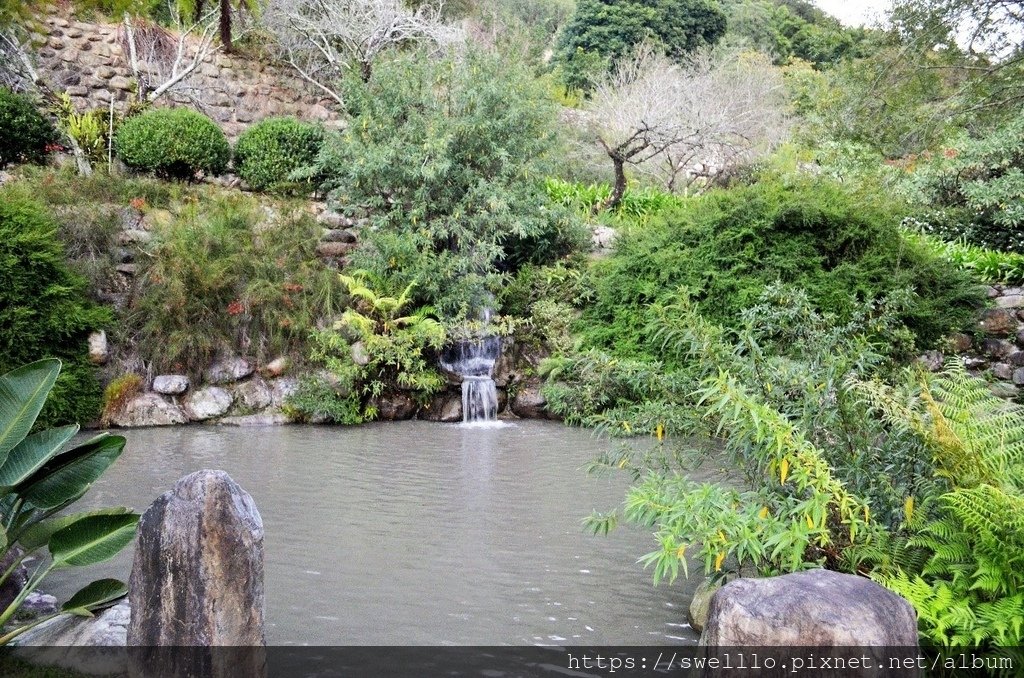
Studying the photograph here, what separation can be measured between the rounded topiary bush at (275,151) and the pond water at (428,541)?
21.1ft

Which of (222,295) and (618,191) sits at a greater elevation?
(618,191)

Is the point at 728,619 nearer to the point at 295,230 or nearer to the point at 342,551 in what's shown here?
the point at 342,551

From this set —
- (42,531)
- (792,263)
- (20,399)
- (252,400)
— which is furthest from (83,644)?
(792,263)

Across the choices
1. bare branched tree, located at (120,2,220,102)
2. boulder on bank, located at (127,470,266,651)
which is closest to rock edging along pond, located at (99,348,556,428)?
boulder on bank, located at (127,470,266,651)

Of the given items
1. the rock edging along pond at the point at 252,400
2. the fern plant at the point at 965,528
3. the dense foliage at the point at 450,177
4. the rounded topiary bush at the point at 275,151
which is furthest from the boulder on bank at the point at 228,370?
the fern plant at the point at 965,528

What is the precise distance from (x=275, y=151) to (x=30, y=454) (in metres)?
11.6

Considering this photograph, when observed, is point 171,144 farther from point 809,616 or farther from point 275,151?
point 809,616

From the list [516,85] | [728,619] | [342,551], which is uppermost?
[516,85]

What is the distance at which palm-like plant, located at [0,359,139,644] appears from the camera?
11.2 ft

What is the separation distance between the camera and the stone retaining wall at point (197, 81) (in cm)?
1644

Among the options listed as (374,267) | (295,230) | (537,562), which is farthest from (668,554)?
(295,230)

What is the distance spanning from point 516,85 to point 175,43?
9150 millimetres

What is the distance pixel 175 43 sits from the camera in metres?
17.5

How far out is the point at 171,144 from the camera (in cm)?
1363
